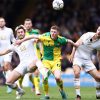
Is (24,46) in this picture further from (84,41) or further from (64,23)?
(64,23)

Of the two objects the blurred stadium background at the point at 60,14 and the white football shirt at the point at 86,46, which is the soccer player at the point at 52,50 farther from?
the blurred stadium background at the point at 60,14

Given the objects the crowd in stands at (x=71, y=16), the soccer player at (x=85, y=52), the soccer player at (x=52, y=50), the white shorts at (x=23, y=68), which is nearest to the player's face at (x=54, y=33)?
the soccer player at (x=52, y=50)

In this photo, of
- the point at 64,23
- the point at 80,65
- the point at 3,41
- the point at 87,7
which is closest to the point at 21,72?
the point at 80,65

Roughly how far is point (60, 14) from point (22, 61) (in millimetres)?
14447

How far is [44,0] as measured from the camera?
3359 cm

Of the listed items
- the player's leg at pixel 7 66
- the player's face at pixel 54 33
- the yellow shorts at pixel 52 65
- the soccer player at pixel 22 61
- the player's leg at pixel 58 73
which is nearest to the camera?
the player's leg at pixel 58 73

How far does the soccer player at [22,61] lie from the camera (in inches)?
696

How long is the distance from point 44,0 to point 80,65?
1624 cm

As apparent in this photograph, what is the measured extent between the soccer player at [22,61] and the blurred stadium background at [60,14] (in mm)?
10100

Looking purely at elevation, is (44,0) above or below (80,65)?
above

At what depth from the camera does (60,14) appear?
32188 mm

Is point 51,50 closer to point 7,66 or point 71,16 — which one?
point 7,66

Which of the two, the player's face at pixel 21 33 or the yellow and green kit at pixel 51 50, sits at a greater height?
the player's face at pixel 21 33

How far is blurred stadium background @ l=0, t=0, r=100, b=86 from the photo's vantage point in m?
31.0
